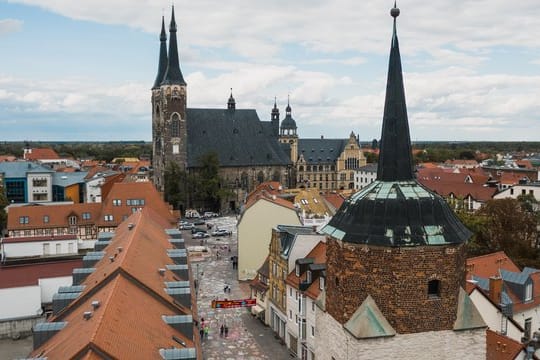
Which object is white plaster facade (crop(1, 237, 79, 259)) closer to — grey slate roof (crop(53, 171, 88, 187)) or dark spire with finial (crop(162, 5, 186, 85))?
grey slate roof (crop(53, 171, 88, 187))

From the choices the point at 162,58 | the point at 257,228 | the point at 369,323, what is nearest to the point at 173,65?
the point at 162,58

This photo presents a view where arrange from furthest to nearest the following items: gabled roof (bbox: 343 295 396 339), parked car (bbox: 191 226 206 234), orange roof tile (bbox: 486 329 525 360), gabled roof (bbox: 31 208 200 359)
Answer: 1. parked car (bbox: 191 226 206 234)
2. orange roof tile (bbox: 486 329 525 360)
3. gabled roof (bbox: 31 208 200 359)
4. gabled roof (bbox: 343 295 396 339)

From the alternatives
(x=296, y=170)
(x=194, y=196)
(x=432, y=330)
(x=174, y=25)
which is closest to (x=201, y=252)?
(x=194, y=196)

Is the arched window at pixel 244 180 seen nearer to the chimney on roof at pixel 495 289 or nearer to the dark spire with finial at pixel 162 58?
the dark spire with finial at pixel 162 58

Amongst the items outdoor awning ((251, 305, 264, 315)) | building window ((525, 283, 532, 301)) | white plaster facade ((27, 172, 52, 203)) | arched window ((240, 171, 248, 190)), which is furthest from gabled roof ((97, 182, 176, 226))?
arched window ((240, 171, 248, 190))

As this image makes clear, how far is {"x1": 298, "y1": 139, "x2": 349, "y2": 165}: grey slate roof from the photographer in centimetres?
11881

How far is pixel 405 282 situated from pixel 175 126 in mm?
79006

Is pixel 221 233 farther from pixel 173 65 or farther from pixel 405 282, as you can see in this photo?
pixel 405 282

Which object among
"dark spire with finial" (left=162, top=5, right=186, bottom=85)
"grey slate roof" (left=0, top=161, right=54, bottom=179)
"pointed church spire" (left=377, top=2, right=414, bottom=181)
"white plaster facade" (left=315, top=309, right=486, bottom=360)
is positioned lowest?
"white plaster facade" (left=315, top=309, right=486, bottom=360)

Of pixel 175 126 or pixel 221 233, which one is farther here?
pixel 175 126

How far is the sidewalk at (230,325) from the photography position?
33.0m

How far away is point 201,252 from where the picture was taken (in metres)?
59.1

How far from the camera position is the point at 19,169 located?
87500 mm

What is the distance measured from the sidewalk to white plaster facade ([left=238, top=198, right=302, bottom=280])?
1.95m
